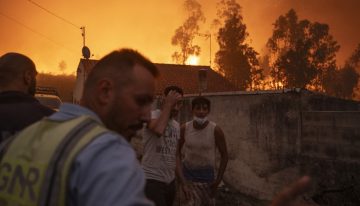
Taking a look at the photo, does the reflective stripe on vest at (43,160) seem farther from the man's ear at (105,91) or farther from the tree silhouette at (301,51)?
the tree silhouette at (301,51)

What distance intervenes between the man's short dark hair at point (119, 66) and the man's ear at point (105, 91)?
0.03 metres

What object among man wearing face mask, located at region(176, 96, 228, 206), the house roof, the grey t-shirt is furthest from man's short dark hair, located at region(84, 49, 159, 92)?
the house roof

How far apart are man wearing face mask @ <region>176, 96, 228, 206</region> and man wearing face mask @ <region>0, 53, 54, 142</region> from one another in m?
2.85

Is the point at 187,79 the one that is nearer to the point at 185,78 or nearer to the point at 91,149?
the point at 185,78

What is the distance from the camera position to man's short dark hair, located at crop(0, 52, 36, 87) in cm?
318

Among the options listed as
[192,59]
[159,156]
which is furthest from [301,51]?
[159,156]

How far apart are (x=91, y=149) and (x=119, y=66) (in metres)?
0.44

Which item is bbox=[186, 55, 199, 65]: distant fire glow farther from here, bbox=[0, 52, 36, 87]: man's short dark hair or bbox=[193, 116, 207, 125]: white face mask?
bbox=[0, 52, 36, 87]: man's short dark hair

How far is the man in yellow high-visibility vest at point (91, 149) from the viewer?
1.16 m

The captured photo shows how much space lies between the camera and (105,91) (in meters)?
1.52

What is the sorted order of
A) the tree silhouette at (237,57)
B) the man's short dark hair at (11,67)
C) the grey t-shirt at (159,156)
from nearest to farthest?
the man's short dark hair at (11,67)
the grey t-shirt at (159,156)
the tree silhouette at (237,57)

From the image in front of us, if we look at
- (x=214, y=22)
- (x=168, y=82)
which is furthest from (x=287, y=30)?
(x=168, y=82)

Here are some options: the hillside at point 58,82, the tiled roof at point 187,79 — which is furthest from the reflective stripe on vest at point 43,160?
the hillside at point 58,82

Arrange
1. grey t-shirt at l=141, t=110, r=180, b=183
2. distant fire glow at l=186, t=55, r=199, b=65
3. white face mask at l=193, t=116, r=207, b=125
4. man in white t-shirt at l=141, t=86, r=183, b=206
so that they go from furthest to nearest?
1. distant fire glow at l=186, t=55, r=199, b=65
2. white face mask at l=193, t=116, r=207, b=125
3. grey t-shirt at l=141, t=110, r=180, b=183
4. man in white t-shirt at l=141, t=86, r=183, b=206
